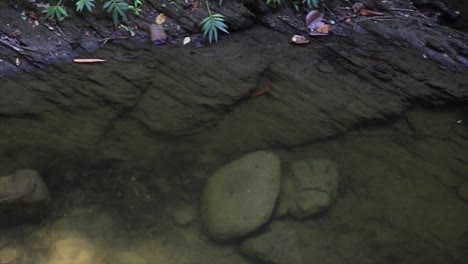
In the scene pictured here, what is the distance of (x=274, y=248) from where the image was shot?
12.3 feet

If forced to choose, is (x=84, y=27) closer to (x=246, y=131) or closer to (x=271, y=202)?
(x=246, y=131)

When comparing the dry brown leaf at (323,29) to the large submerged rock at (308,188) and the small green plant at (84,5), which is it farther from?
the small green plant at (84,5)

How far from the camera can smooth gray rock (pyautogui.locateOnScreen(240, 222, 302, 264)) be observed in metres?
3.71

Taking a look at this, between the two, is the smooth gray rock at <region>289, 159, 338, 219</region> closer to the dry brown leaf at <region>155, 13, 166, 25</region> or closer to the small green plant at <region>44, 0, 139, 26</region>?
the dry brown leaf at <region>155, 13, 166, 25</region>

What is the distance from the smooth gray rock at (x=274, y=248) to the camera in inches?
146

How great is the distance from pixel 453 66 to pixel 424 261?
93.4 inches

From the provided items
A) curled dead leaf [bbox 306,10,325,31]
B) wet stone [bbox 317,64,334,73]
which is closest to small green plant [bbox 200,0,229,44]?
curled dead leaf [bbox 306,10,325,31]

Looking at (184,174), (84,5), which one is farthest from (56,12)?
(184,174)

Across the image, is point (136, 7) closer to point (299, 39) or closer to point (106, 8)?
point (106, 8)

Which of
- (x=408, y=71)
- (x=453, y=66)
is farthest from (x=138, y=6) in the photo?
(x=453, y=66)

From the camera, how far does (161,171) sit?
413cm

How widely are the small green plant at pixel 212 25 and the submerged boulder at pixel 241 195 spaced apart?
1.57 metres

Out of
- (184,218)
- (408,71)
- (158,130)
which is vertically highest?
(408,71)

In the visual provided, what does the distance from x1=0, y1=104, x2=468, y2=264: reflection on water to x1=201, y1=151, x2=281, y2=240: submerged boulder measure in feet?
0.34
